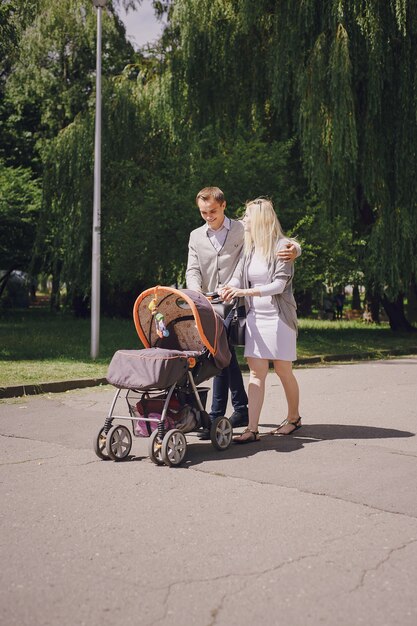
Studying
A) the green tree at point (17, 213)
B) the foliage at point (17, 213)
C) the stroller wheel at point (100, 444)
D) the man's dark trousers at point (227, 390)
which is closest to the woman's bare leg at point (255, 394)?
the man's dark trousers at point (227, 390)

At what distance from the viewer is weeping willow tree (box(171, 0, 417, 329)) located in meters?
17.4

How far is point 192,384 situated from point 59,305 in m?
29.1

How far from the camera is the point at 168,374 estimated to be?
641cm

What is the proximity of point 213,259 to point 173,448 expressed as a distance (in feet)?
6.39

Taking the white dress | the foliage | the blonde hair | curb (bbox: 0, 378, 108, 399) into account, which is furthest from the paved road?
the foliage

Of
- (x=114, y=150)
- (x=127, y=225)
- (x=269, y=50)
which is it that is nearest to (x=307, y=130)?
(x=269, y=50)

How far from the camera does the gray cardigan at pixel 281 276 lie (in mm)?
7203

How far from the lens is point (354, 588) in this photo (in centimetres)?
383

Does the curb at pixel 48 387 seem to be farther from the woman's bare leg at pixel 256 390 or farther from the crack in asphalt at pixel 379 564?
the crack in asphalt at pixel 379 564

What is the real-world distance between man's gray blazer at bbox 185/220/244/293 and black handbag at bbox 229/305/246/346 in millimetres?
324

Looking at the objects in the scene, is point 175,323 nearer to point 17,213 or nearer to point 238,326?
point 238,326

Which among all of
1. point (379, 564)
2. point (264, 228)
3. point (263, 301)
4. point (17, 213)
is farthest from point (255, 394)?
point (17, 213)

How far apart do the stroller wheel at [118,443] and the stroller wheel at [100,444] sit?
0.25 feet

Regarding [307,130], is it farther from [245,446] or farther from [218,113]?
[245,446]
